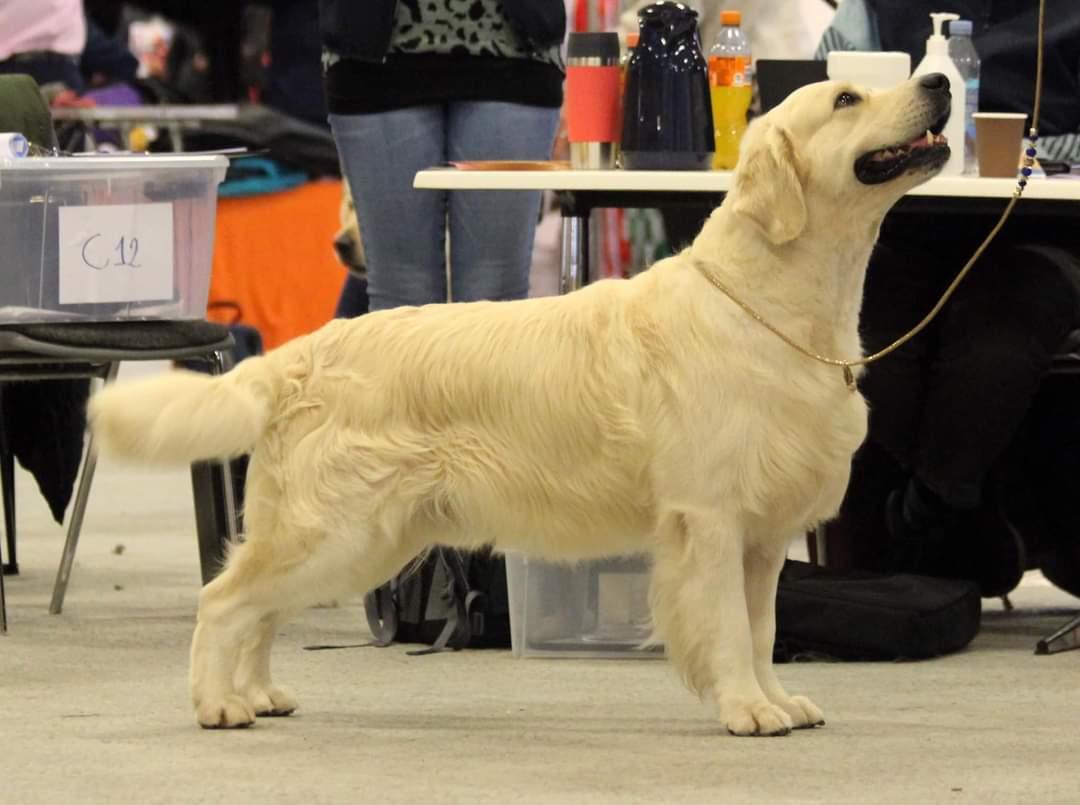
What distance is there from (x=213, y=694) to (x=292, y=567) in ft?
0.82

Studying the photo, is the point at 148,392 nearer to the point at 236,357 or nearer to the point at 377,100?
the point at 377,100

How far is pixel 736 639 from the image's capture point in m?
3.21

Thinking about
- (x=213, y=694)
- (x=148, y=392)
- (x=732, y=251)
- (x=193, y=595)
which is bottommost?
(x=193, y=595)

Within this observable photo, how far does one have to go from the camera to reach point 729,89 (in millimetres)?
4133

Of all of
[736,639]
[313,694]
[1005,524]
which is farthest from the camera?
[1005,524]

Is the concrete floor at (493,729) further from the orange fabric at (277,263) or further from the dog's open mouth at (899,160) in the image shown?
the orange fabric at (277,263)

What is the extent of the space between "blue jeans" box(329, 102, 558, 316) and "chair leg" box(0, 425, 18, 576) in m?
1.32

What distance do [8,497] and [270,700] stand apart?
6.21ft

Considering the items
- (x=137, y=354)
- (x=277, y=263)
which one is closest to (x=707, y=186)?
(x=137, y=354)

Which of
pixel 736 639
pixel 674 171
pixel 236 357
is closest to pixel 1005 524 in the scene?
pixel 674 171

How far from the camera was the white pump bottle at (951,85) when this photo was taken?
13.4 feet

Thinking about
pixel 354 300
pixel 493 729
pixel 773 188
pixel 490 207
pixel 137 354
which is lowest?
pixel 493 729

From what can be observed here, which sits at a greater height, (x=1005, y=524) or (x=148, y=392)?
(x=148, y=392)

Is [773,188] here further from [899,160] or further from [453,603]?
[453,603]
